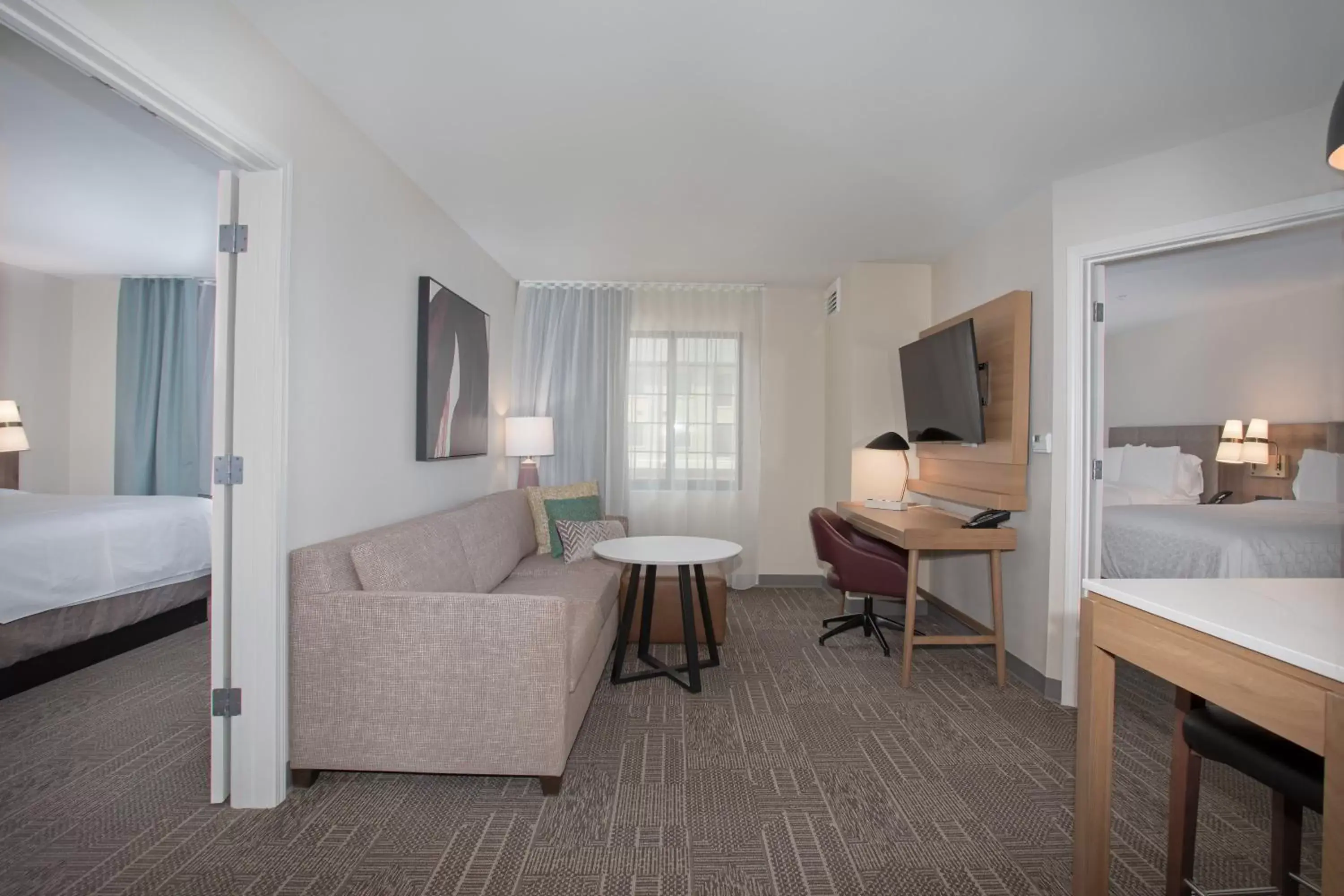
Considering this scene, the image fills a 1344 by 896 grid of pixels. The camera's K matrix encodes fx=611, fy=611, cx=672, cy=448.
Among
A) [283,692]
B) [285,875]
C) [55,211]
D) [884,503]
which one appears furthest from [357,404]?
[884,503]

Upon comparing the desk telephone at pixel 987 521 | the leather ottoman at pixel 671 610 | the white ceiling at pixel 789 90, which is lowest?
the leather ottoman at pixel 671 610

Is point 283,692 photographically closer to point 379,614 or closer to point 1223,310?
point 379,614

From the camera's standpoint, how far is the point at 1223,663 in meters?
1.10

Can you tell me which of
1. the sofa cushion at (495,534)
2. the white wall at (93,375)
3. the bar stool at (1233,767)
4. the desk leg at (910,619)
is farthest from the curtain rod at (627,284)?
the bar stool at (1233,767)

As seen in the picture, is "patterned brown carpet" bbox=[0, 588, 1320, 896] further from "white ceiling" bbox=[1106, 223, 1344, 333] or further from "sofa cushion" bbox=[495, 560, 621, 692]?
"white ceiling" bbox=[1106, 223, 1344, 333]

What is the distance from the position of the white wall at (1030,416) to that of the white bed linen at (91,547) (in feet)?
15.8

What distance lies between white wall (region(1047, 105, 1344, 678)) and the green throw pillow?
2.78 meters

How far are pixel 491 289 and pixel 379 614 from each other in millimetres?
2961

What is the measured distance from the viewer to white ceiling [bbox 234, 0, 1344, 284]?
6.03ft

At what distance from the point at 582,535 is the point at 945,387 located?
2.42m

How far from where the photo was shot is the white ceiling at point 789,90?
1839mm

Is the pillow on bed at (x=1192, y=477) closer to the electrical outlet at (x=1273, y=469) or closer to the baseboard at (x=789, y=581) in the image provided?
the electrical outlet at (x=1273, y=469)

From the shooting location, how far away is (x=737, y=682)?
3.10 meters

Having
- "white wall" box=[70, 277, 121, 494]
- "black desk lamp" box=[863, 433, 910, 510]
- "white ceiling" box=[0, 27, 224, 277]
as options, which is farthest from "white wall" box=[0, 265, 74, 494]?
"black desk lamp" box=[863, 433, 910, 510]
